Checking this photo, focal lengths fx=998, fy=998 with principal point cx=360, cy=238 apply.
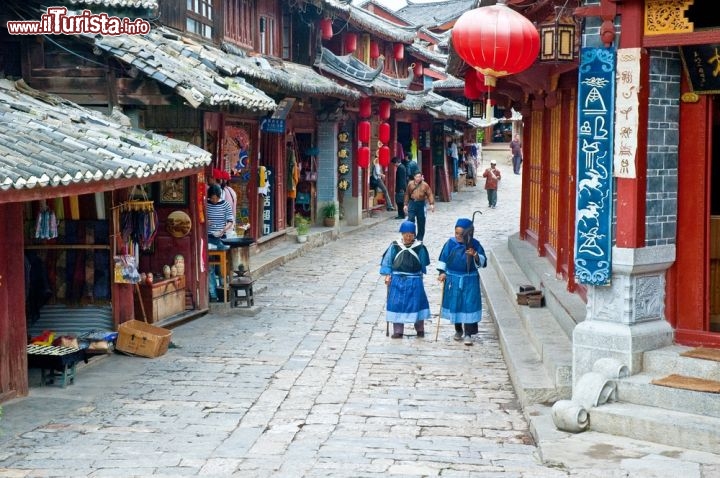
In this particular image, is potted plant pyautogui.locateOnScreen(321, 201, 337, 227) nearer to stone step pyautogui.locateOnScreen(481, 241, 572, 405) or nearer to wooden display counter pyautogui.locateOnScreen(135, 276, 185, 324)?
stone step pyautogui.locateOnScreen(481, 241, 572, 405)

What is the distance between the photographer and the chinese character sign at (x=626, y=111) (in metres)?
9.11

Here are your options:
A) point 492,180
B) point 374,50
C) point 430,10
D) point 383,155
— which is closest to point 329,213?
point 383,155

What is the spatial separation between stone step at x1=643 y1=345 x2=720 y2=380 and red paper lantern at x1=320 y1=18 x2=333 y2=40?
18.3 metres

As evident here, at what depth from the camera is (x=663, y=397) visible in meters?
8.80

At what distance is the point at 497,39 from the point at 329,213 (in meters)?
17.4

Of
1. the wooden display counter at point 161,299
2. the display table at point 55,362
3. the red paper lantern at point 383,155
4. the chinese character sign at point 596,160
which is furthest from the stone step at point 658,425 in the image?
the red paper lantern at point 383,155

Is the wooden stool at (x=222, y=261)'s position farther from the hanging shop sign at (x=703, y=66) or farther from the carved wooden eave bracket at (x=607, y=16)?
the hanging shop sign at (x=703, y=66)

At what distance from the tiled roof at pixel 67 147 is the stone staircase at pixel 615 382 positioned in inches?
185

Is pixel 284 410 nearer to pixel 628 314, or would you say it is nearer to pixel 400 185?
pixel 628 314

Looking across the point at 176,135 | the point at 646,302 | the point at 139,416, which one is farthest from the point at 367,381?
the point at 176,135

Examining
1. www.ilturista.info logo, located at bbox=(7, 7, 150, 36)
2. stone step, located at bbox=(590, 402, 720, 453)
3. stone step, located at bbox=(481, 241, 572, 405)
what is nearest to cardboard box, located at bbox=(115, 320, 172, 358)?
www.ilturista.info logo, located at bbox=(7, 7, 150, 36)

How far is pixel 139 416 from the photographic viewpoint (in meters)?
9.97

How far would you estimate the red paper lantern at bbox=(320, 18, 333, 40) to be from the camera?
26.1m

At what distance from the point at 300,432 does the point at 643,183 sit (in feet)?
13.0
